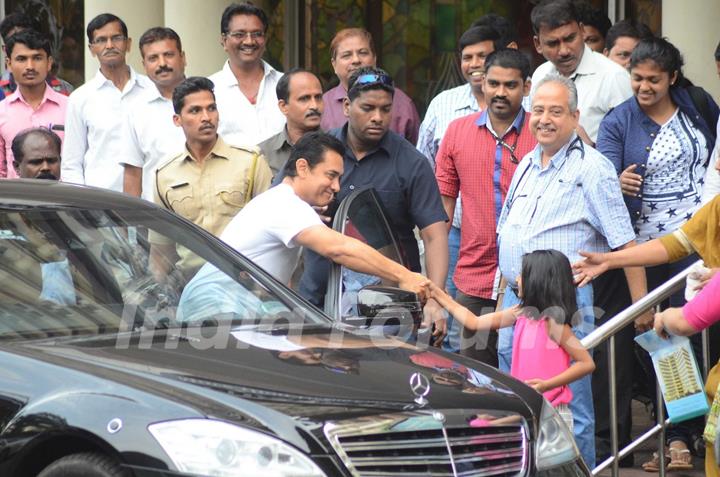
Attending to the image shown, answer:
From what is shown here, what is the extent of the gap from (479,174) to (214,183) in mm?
1502

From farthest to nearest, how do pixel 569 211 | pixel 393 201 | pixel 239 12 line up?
pixel 239 12 < pixel 393 201 < pixel 569 211

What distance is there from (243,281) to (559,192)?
2.09 meters

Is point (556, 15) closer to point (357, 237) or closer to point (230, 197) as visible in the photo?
point (230, 197)

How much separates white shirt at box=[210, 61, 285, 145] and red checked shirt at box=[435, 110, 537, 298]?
4.51 ft

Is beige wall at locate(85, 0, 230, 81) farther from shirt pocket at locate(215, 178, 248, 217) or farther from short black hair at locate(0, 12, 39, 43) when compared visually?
shirt pocket at locate(215, 178, 248, 217)

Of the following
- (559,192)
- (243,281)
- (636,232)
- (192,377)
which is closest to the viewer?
(192,377)

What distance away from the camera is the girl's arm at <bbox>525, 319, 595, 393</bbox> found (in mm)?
6492

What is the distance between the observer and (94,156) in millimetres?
9789

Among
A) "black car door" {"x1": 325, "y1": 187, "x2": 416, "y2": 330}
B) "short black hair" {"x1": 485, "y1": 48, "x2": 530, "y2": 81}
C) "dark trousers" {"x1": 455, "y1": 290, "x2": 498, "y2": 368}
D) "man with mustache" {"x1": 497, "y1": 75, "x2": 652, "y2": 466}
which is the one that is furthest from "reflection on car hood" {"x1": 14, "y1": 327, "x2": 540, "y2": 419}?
"short black hair" {"x1": 485, "y1": 48, "x2": 530, "y2": 81}

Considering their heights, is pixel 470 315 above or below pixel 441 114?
below

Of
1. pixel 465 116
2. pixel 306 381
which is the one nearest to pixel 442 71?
pixel 465 116

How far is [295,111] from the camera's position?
8625 mm

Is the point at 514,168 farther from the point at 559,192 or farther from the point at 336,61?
the point at 336,61

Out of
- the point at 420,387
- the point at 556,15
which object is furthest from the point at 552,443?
the point at 556,15
